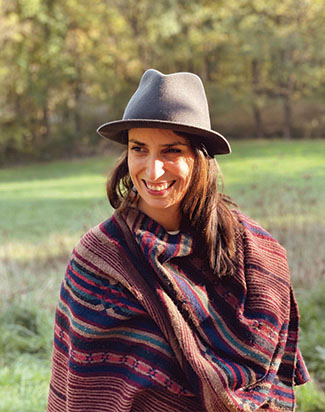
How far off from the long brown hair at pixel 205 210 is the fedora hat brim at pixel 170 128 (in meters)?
0.03

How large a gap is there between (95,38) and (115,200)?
19308mm

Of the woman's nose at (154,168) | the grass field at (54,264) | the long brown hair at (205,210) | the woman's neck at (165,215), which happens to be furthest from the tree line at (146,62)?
the woman's nose at (154,168)

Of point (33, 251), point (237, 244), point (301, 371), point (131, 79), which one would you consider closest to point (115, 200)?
point (237, 244)

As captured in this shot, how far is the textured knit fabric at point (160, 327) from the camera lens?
1717 millimetres

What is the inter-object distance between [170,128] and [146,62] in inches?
747

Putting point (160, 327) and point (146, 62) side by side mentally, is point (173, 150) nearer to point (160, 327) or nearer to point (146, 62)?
point (160, 327)

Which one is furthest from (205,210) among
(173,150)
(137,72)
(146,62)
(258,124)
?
(258,124)

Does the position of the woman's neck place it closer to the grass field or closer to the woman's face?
the woman's face

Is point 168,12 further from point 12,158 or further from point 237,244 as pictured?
point 237,244

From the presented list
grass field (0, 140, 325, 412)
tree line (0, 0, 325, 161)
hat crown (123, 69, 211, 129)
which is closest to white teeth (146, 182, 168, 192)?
hat crown (123, 69, 211, 129)

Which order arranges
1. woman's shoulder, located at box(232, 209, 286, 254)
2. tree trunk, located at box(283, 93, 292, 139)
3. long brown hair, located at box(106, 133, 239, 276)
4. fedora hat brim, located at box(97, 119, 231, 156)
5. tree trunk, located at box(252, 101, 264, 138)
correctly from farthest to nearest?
1. tree trunk, located at box(252, 101, 264, 138)
2. tree trunk, located at box(283, 93, 292, 139)
3. woman's shoulder, located at box(232, 209, 286, 254)
4. long brown hair, located at box(106, 133, 239, 276)
5. fedora hat brim, located at box(97, 119, 231, 156)

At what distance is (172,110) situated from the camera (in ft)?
5.54

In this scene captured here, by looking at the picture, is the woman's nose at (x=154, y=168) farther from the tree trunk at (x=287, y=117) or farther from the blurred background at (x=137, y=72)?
the tree trunk at (x=287, y=117)

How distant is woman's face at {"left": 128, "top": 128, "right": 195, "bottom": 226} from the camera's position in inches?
67.4
